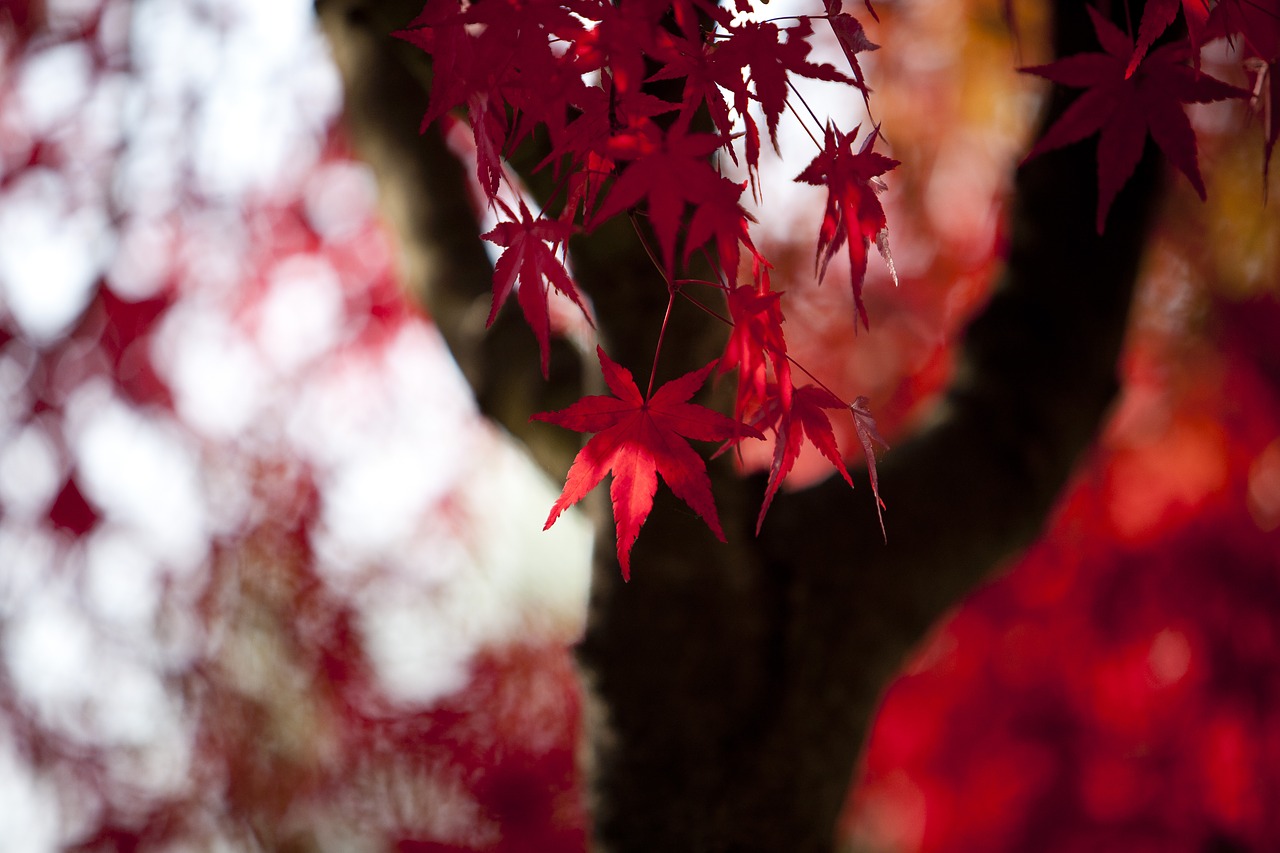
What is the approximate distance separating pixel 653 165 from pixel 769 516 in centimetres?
85

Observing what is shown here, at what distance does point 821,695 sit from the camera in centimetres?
145

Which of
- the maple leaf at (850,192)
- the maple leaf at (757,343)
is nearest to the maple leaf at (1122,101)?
the maple leaf at (850,192)

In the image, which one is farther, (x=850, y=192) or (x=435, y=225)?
(x=435, y=225)

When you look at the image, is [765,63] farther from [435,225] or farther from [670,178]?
[435,225]

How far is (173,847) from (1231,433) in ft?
11.9

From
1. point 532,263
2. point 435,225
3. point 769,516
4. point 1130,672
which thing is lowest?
point 1130,672

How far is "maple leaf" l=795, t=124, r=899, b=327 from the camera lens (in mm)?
849

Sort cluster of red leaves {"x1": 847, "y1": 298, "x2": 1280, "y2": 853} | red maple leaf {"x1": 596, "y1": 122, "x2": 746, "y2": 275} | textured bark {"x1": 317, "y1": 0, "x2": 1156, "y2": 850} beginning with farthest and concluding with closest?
cluster of red leaves {"x1": 847, "y1": 298, "x2": 1280, "y2": 853} < textured bark {"x1": 317, "y1": 0, "x2": 1156, "y2": 850} < red maple leaf {"x1": 596, "y1": 122, "x2": 746, "y2": 275}

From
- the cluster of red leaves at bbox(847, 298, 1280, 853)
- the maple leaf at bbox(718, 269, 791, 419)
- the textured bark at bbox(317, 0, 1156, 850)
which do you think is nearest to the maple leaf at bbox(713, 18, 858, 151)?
the maple leaf at bbox(718, 269, 791, 419)

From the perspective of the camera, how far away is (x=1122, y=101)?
2.89 feet

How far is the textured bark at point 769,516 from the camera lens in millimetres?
1352

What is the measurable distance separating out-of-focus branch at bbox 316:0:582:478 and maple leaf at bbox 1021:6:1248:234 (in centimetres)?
86

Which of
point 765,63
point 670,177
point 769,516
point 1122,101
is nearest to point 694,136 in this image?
point 670,177

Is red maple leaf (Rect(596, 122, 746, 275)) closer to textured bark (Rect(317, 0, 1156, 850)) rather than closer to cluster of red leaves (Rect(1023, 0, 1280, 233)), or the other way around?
cluster of red leaves (Rect(1023, 0, 1280, 233))
